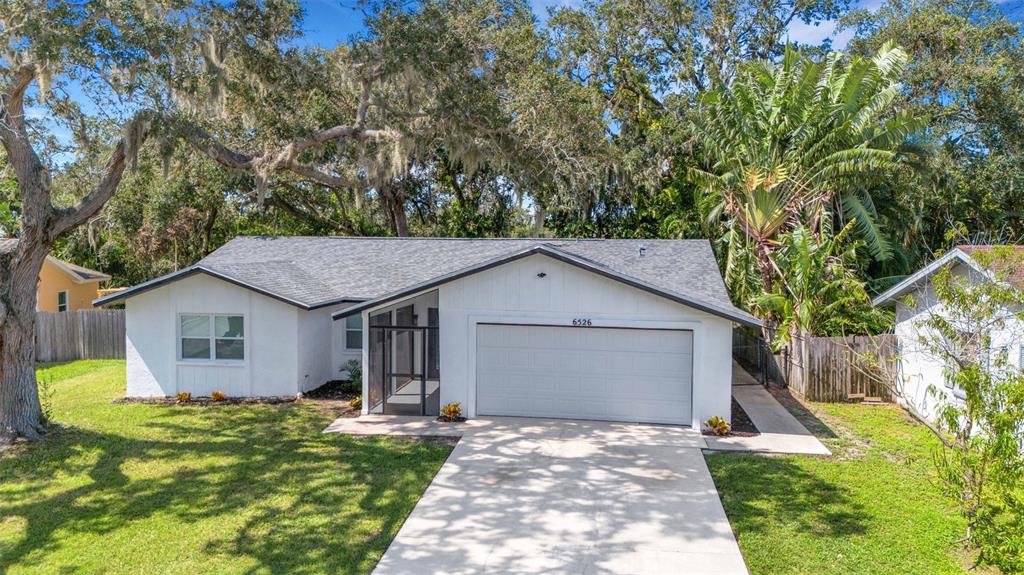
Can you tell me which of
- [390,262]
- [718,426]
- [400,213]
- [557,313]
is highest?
[400,213]

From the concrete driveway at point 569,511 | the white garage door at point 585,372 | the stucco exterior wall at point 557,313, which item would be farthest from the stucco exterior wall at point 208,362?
the concrete driveway at point 569,511

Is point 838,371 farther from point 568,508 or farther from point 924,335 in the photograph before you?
point 568,508

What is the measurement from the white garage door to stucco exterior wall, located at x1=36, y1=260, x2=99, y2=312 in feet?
57.7

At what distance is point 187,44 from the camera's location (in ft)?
38.5

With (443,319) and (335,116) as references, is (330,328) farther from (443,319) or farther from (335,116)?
(335,116)

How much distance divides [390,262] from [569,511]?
417 inches

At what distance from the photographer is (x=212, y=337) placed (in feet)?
46.9

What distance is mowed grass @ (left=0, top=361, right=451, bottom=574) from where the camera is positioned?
6957mm

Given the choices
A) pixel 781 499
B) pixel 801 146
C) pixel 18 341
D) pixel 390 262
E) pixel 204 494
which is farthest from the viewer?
pixel 390 262

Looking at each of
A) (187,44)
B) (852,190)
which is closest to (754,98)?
(852,190)

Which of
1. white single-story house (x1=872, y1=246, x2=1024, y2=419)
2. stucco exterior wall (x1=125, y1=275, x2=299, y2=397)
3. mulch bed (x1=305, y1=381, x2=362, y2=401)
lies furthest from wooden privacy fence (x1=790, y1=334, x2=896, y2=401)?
stucco exterior wall (x1=125, y1=275, x2=299, y2=397)

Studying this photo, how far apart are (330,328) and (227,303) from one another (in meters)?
2.49

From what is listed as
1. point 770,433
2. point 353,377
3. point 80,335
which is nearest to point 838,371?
point 770,433

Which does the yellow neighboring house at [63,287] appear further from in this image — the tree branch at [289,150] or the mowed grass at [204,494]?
the tree branch at [289,150]
